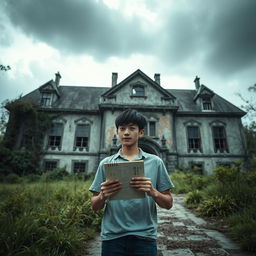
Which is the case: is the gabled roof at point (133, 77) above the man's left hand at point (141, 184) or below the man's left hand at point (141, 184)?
above

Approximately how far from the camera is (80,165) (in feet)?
46.6

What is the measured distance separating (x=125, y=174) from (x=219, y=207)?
439cm

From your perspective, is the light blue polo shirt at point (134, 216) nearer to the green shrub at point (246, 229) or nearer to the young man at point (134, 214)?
the young man at point (134, 214)

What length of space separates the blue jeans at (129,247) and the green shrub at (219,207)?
3901mm

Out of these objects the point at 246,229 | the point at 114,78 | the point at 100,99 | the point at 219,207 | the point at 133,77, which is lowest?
the point at 246,229

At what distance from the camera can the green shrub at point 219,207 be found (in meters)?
4.35

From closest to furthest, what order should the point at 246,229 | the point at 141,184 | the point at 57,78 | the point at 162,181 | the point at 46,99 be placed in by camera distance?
the point at 141,184 → the point at 162,181 → the point at 246,229 → the point at 46,99 → the point at 57,78

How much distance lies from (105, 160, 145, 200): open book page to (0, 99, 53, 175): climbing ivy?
13.9 meters

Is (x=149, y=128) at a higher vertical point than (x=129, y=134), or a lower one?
higher

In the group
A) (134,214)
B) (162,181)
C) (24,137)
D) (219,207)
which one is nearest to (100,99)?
(24,137)

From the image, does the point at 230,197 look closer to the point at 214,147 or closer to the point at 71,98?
the point at 214,147

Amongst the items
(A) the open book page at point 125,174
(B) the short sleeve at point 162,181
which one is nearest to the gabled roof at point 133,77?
(B) the short sleeve at point 162,181

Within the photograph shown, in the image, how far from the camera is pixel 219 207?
446 centimetres

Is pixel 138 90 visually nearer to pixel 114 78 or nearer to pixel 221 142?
pixel 114 78
